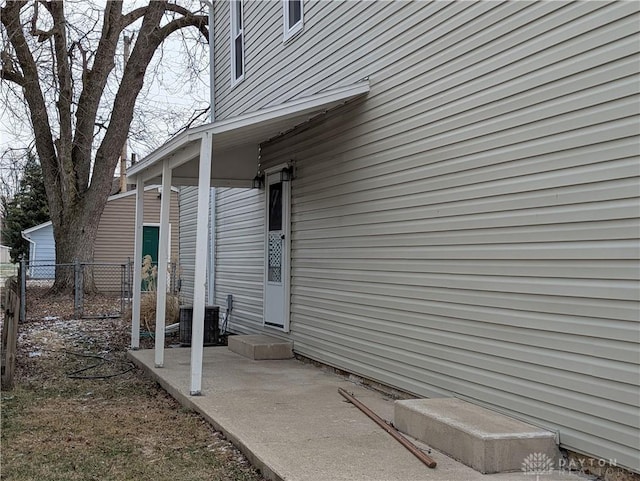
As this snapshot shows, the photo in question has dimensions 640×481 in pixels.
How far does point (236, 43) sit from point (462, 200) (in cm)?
649

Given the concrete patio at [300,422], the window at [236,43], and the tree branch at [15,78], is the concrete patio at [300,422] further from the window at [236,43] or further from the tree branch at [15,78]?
the tree branch at [15,78]

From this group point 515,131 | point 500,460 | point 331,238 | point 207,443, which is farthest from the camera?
point 331,238

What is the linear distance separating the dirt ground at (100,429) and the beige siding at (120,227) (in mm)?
12919

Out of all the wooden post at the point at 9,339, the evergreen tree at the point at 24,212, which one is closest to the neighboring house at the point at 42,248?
the evergreen tree at the point at 24,212

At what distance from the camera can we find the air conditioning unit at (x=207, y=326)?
8.70 metres

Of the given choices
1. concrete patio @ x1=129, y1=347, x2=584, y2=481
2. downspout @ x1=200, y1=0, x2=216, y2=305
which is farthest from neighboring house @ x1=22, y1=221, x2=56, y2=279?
concrete patio @ x1=129, y1=347, x2=584, y2=481

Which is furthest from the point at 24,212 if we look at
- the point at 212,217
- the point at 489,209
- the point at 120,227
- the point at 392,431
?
the point at 489,209

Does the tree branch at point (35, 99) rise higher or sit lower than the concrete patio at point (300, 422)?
higher

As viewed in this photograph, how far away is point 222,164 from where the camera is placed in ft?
27.7

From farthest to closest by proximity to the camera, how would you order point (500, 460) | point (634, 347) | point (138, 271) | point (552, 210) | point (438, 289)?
1. point (138, 271)
2. point (438, 289)
3. point (552, 210)
4. point (500, 460)
5. point (634, 347)

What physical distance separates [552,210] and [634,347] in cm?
92

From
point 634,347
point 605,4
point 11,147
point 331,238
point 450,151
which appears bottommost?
point 634,347

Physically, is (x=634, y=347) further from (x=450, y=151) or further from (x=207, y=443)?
(x=207, y=443)

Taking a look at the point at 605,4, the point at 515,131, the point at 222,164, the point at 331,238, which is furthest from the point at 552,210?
the point at 222,164
